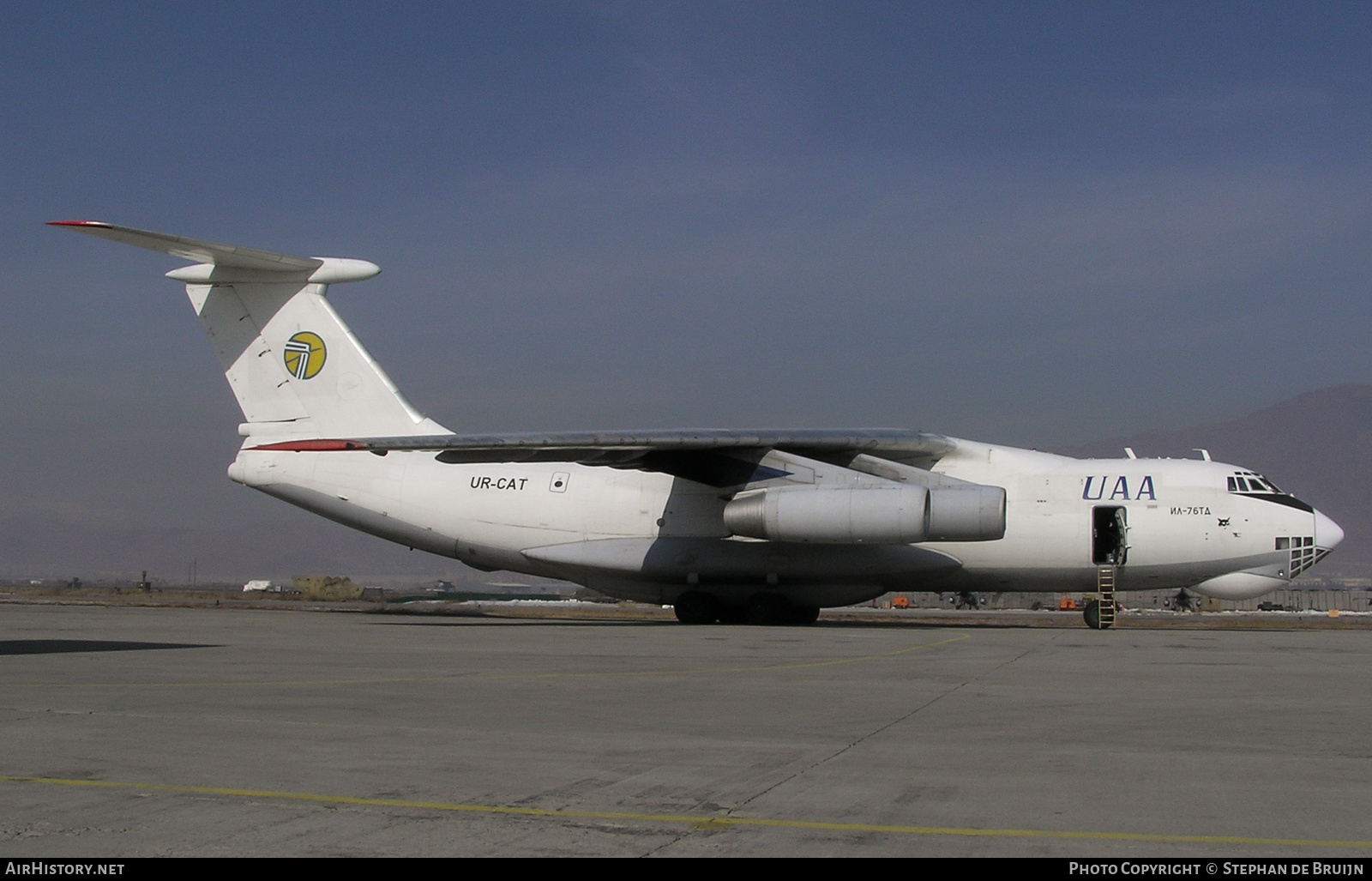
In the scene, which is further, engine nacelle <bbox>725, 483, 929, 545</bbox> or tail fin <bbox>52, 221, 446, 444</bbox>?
tail fin <bbox>52, 221, 446, 444</bbox>

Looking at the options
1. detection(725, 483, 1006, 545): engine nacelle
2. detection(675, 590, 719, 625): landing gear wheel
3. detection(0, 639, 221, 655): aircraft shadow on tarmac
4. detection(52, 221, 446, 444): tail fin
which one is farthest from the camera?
detection(52, 221, 446, 444): tail fin

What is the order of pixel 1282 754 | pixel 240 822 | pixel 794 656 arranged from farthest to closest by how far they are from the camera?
pixel 794 656
pixel 1282 754
pixel 240 822

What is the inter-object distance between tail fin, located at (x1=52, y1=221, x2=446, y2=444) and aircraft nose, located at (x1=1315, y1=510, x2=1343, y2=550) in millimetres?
14178

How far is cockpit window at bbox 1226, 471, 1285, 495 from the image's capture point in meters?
17.9

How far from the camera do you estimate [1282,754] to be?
6.19 meters

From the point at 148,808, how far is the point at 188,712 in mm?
2866

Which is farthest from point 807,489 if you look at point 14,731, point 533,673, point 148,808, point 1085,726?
point 148,808

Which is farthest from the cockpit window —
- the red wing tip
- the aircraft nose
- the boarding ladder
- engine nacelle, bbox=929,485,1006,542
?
the red wing tip

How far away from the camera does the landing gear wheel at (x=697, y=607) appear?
64.8ft

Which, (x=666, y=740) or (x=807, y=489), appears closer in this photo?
(x=666, y=740)

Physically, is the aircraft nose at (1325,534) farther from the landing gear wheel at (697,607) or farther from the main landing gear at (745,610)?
the landing gear wheel at (697,607)

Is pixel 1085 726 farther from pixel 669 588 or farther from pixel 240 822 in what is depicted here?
pixel 669 588

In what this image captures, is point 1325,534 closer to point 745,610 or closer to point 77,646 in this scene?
point 745,610

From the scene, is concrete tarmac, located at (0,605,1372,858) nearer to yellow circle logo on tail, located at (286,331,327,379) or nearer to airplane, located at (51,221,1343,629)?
airplane, located at (51,221,1343,629)
